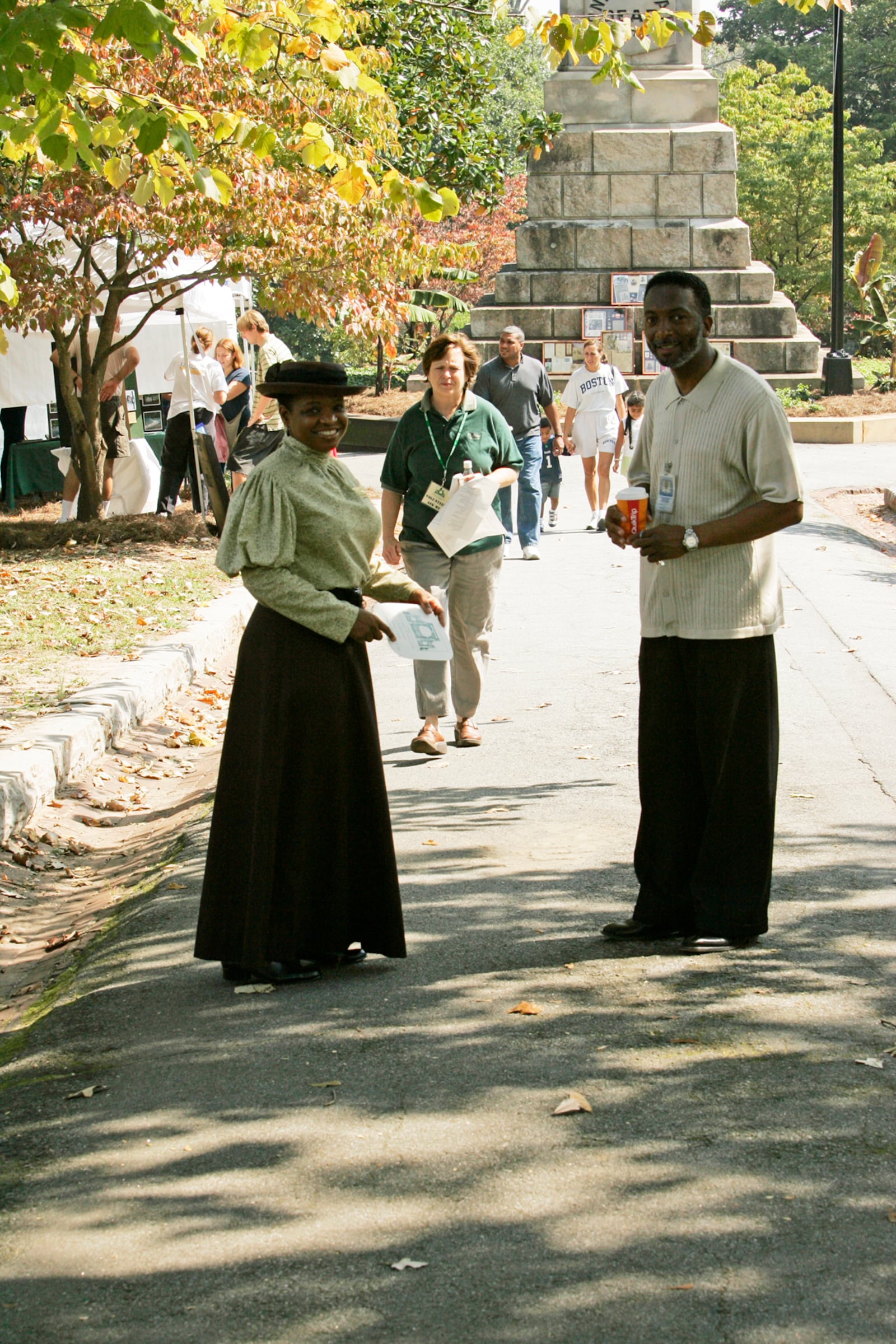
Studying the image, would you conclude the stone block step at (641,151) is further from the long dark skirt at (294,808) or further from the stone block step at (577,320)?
the long dark skirt at (294,808)

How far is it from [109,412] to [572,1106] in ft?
47.3

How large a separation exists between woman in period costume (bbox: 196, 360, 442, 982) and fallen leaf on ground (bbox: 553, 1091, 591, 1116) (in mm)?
1188

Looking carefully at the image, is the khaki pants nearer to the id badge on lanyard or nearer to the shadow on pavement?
the shadow on pavement

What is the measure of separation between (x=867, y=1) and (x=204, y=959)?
7147cm

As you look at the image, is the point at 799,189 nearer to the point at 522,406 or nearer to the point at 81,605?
the point at 522,406

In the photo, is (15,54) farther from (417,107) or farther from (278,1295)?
(417,107)

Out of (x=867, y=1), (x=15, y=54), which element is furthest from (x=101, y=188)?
(x=867, y=1)

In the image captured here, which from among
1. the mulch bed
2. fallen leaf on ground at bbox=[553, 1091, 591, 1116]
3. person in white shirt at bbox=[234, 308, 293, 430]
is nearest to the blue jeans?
person in white shirt at bbox=[234, 308, 293, 430]

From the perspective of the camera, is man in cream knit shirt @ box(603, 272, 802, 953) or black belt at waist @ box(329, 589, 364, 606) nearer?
man in cream knit shirt @ box(603, 272, 802, 953)

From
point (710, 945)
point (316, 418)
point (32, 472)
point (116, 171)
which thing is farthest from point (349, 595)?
point (32, 472)

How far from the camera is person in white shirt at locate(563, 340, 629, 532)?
16.4 m

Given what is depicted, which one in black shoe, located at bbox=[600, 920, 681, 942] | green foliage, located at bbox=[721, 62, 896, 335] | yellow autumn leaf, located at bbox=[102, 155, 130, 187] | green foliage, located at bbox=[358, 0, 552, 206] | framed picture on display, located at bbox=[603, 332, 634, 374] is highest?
green foliage, located at bbox=[721, 62, 896, 335]

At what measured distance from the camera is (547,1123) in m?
3.83

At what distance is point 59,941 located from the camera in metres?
6.12
